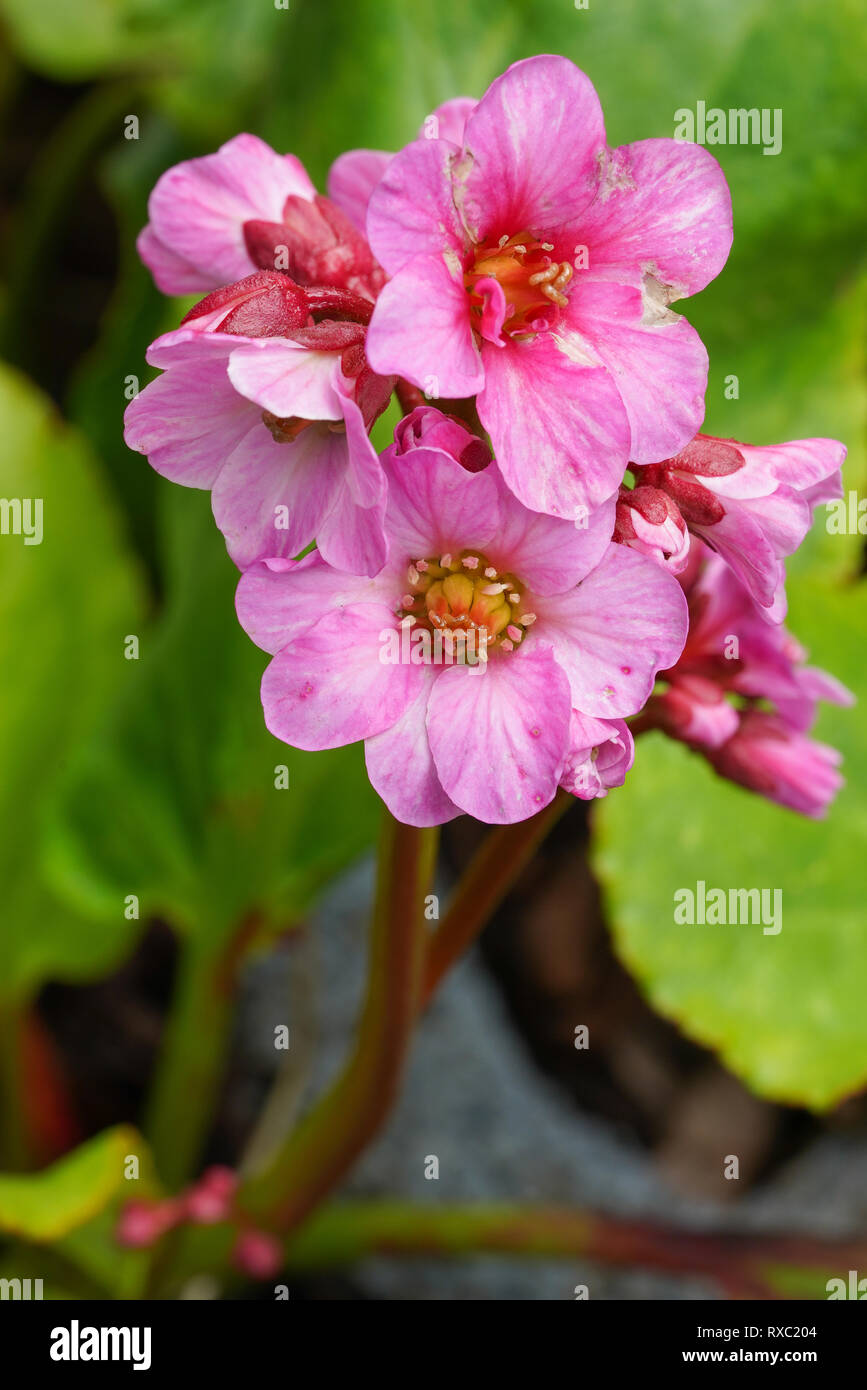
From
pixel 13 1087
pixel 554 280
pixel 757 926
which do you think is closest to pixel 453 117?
pixel 554 280

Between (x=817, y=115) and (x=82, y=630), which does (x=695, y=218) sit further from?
(x=82, y=630)

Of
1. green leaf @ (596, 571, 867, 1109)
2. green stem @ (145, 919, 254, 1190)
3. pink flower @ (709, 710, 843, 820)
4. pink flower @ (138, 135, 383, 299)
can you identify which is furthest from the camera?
green stem @ (145, 919, 254, 1190)

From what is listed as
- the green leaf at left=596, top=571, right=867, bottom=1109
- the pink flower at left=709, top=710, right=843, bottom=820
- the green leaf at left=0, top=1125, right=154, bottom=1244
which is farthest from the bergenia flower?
the green leaf at left=0, top=1125, right=154, bottom=1244

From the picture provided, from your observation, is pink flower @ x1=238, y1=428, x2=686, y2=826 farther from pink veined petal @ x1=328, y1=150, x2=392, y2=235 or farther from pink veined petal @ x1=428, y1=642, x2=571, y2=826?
pink veined petal @ x1=328, y1=150, x2=392, y2=235

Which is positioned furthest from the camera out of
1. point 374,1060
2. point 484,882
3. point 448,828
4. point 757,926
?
point 448,828

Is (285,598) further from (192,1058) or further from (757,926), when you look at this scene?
(192,1058)

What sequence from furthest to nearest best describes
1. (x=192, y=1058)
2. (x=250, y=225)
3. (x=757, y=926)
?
(x=192, y=1058) → (x=757, y=926) → (x=250, y=225)

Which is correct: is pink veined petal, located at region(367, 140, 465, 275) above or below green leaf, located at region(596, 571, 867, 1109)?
above

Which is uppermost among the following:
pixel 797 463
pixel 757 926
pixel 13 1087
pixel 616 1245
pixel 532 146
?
pixel 532 146
